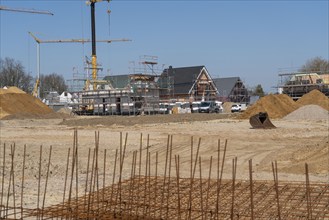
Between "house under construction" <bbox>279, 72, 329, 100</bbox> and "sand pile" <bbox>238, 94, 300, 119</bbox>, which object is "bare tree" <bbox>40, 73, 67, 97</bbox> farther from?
"sand pile" <bbox>238, 94, 300, 119</bbox>

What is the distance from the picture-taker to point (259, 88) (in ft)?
284

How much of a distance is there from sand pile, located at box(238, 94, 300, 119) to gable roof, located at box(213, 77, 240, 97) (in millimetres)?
33641

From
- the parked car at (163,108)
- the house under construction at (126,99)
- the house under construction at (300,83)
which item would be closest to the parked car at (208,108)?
the parked car at (163,108)

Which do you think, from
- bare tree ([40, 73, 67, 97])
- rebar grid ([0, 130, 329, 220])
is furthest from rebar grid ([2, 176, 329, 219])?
bare tree ([40, 73, 67, 97])

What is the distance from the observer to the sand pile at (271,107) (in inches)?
1271

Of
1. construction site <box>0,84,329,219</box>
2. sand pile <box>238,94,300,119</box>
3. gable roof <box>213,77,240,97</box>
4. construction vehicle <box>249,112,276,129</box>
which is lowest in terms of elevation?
construction site <box>0,84,329,219</box>

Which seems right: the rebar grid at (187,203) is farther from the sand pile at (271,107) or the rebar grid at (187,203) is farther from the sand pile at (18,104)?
the sand pile at (18,104)

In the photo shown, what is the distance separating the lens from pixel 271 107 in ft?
109

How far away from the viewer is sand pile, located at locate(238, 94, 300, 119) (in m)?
32.3

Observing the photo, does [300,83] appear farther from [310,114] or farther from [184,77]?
[310,114]

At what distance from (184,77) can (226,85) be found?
841 centimetres

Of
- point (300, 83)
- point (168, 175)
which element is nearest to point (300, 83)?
point (300, 83)

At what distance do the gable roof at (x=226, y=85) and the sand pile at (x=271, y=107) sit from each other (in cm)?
3364

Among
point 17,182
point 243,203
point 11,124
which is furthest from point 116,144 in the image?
point 11,124
